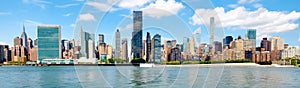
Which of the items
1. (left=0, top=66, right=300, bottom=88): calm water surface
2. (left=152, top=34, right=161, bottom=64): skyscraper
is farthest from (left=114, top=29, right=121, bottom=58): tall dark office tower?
(left=152, top=34, right=161, bottom=64): skyscraper

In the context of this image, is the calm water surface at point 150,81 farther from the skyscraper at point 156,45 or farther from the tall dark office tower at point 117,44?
the skyscraper at point 156,45

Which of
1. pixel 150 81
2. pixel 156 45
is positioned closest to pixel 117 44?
pixel 156 45

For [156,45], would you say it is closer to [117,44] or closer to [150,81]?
[117,44]

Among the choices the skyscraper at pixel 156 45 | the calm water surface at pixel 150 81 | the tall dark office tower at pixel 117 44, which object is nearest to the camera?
the tall dark office tower at pixel 117 44

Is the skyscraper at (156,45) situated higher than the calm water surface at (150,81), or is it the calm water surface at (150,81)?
the skyscraper at (156,45)

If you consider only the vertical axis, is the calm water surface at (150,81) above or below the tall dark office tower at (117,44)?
below

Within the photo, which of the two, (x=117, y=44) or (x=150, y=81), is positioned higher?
(x=117, y=44)

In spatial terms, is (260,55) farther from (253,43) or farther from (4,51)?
(4,51)

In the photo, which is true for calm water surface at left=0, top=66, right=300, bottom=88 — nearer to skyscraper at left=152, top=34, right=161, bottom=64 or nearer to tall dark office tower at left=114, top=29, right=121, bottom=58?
tall dark office tower at left=114, top=29, right=121, bottom=58

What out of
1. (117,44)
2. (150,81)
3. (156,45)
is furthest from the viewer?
(150,81)

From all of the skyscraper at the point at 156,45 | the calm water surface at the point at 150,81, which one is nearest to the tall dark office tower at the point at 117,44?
the calm water surface at the point at 150,81

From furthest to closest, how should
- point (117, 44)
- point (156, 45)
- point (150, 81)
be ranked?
1. point (150, 81)
2. point (156, 45)
3. point (117, 44)

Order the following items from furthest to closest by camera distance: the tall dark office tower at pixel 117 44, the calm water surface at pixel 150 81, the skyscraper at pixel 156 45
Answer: the calm water surface at pixel 150 81, the skyscraper at pixel 156 45, the tall dark office tower at pixel 117 44

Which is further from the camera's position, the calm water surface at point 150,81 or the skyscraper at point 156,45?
the calm water surface at point 150,81
